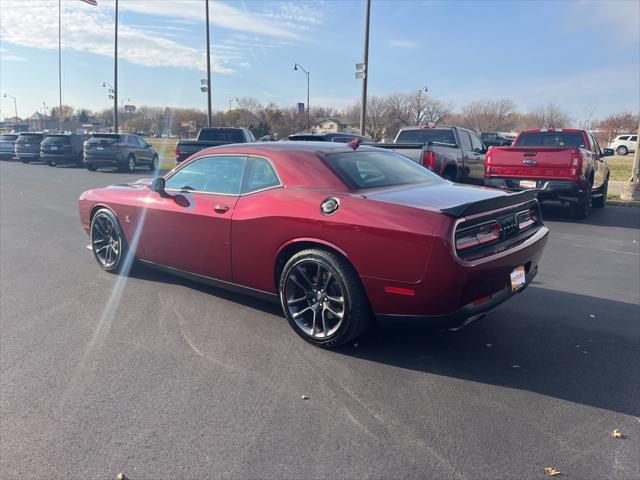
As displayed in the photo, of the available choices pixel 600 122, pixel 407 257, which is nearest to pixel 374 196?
pixel 407 257

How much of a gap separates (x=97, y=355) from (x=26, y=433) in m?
1.00

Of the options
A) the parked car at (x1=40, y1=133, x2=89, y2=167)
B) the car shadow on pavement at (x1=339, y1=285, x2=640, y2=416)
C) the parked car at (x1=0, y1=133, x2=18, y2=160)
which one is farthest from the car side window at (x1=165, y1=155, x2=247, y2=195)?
the parked car at (x1=0, y1=133, x2=18, y2=160)

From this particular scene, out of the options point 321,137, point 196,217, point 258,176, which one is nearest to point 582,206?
point 321,137

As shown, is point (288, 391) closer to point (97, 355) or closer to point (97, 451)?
point (97, 451)

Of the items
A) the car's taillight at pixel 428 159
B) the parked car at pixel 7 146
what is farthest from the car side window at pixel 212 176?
the parked car at pixel 7 146

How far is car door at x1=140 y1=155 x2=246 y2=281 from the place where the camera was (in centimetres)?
454

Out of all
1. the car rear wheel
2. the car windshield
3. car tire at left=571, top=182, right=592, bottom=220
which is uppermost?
the car rear wheel

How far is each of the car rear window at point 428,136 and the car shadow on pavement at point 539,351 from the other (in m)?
7.40

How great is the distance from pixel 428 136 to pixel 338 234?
9.20 m

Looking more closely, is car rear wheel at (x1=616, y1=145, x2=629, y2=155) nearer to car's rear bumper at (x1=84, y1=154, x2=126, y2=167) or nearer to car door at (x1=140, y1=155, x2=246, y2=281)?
car's rear bumper at (x1=84, y1=154, x2=126, y2=167)

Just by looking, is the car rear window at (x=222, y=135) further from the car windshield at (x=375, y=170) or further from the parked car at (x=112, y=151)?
the car windshield at (x=375, y=170)

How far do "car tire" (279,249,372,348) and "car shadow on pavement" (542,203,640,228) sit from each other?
785cm

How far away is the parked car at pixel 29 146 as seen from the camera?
25148mm

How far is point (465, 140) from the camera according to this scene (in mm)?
12164
